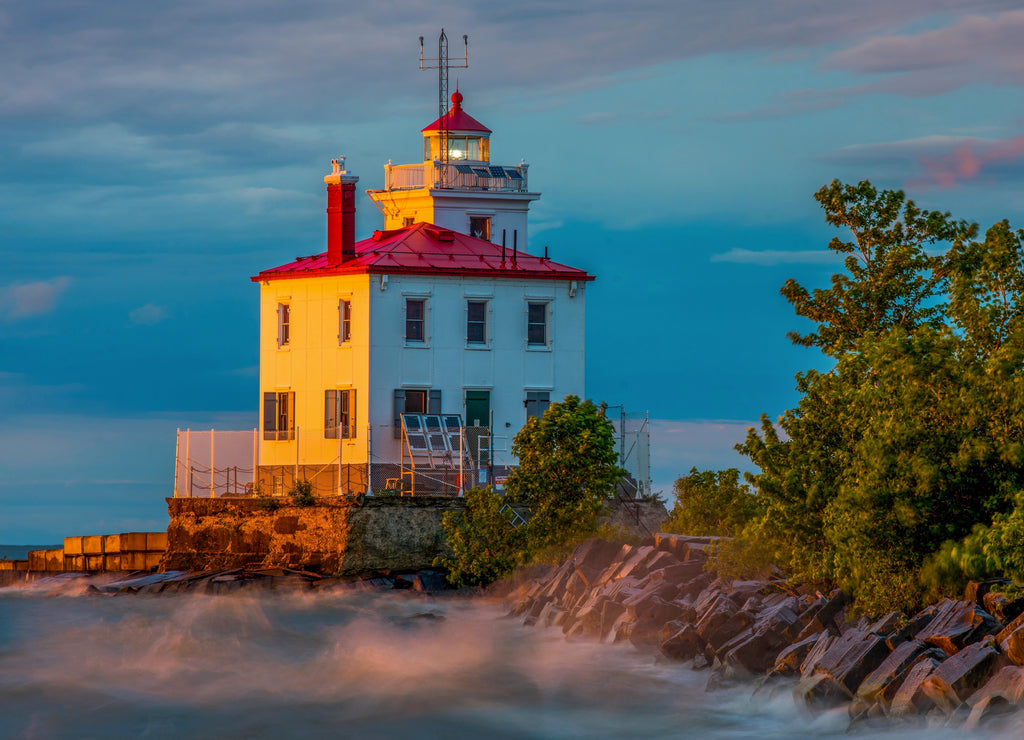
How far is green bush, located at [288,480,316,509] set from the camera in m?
36.5

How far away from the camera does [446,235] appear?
144 ft

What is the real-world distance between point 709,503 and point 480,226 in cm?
2307

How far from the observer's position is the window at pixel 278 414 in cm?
4191

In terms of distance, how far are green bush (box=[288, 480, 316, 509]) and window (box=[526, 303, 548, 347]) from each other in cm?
910

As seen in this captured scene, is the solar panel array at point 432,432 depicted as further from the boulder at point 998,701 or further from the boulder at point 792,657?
the boulder at point 998,701

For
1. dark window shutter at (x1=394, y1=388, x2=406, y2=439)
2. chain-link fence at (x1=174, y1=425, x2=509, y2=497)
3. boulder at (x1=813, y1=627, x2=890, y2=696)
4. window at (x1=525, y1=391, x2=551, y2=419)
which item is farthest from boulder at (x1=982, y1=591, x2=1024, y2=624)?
window at (x1=525, y1=391, x2=551, y2=419)

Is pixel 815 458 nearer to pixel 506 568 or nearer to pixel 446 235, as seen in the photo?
pixel 506 568

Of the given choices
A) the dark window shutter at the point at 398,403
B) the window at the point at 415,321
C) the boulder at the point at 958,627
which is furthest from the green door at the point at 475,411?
the boulder at the point at 958,627

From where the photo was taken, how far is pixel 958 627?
55.5 feet

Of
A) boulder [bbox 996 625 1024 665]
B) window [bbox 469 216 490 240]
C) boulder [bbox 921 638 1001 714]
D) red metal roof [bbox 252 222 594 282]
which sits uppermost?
window [bbox 469 216 490 240]

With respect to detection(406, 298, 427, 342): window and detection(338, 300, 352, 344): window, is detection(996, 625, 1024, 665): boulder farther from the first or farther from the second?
detection(338, 300, 352, 344): window

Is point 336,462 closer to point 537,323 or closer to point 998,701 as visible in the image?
point 537,323

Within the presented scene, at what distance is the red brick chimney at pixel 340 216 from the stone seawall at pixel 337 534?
874cm

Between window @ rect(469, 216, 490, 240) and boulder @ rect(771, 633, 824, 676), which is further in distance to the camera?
window @ rect(469, 216, 490, 240)
